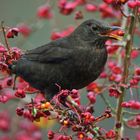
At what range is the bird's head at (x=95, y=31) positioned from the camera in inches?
187

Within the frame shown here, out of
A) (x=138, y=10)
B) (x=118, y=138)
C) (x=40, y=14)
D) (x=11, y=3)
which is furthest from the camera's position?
(x=11, y=3)

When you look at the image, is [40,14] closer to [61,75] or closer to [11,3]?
[61,75]

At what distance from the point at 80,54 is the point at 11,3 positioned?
17.2ft

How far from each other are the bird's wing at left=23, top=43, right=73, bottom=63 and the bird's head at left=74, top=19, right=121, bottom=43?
0.68 feet

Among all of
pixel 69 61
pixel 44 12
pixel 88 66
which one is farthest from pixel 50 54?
pixel 44 12

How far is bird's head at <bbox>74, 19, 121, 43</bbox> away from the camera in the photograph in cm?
474

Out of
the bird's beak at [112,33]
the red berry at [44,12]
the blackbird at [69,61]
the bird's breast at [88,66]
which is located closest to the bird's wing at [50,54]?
the blackbird at [69,61]

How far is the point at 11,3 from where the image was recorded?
387 inches

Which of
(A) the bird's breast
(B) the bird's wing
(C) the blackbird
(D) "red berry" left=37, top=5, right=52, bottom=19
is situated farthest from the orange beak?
(D) "red berry" left=37, top=5, right=52, bottom=19

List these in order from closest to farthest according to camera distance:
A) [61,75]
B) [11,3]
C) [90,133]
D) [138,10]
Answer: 1. [90,133]
2. [138,10]
3. [61,75]
4. [11,3]

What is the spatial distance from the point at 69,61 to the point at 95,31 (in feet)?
1.17

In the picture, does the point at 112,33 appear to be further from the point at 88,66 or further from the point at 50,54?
the point at 50,54

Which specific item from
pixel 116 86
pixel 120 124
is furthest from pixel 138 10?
pixel 120 124

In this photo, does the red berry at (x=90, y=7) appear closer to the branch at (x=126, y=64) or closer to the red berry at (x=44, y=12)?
the red berry at (x=44, y=12)
